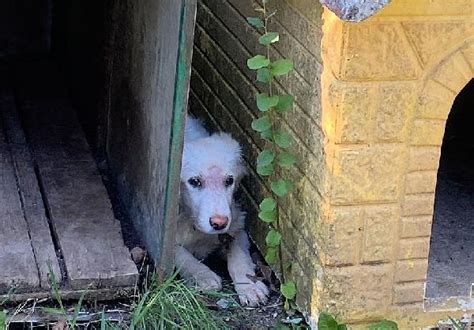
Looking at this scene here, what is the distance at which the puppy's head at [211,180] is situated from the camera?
4.24 m

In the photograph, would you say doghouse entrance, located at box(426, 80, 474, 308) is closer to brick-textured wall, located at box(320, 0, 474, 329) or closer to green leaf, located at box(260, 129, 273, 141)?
brick-textured wall, located at box(320, 0, 474, 329)

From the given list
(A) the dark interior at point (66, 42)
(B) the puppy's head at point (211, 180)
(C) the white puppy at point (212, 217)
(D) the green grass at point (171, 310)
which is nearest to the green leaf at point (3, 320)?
(D) the green grass at point (171, 310)

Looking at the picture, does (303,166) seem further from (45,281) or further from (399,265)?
(45,281)

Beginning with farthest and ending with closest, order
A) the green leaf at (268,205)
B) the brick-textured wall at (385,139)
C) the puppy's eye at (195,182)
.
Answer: the puppy's eye at (195,182) < the green leaf at (268,205) < the brick-textured wall at (385,139)

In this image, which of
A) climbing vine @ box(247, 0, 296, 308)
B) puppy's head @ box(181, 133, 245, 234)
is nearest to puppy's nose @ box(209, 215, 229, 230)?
puppy's head @ box(181, 133, 245, 234)

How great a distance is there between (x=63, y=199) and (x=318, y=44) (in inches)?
59.8

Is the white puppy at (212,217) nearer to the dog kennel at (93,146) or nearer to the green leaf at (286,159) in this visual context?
the dog kennel at (93,146)

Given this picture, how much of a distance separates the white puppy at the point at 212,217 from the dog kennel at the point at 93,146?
166mm

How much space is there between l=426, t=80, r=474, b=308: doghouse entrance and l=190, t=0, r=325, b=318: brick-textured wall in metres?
0.54

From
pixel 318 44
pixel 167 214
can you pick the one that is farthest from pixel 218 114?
pixel 318 44

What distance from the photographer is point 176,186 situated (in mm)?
3979

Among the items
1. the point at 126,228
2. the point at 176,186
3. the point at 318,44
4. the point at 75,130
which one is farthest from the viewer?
the point at 75,130

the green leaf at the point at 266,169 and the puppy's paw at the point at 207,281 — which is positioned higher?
the green leaf at the point at 266,169

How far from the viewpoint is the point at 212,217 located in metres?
4.22
